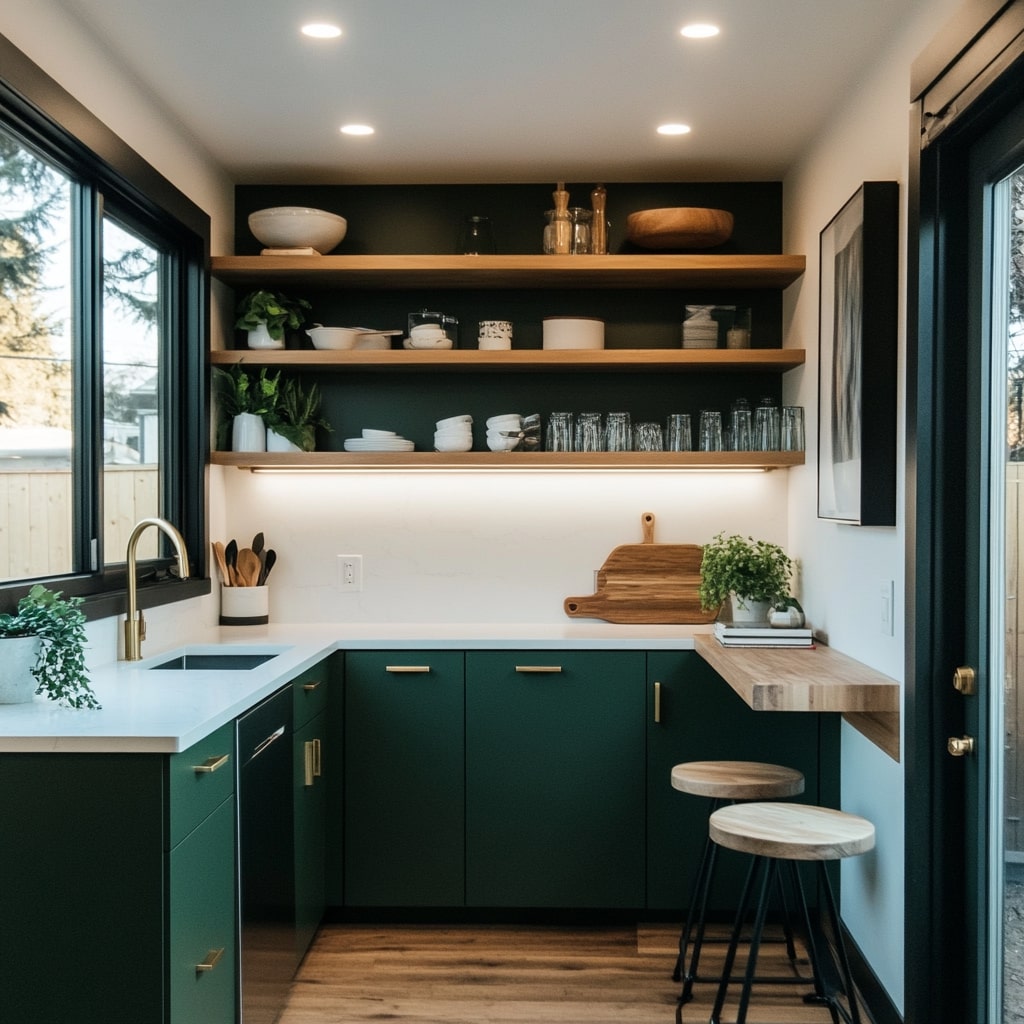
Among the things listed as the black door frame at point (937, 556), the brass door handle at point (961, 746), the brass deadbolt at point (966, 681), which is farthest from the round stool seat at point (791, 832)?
the brass deadbolt at point (966, 681)

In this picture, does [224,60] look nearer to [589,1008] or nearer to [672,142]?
[672,142]

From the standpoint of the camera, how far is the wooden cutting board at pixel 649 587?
389 cm

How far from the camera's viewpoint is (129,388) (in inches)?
128

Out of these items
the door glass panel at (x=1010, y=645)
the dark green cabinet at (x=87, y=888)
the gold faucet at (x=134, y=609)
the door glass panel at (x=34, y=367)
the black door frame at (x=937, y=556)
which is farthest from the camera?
the gold faucet at (x=134, y=609)

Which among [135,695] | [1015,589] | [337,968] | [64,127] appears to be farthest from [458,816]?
[64,127]

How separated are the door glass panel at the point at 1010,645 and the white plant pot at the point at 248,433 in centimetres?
243

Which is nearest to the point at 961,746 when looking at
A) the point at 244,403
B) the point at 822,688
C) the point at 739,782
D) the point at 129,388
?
the point at 822,688

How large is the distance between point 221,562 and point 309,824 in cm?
107

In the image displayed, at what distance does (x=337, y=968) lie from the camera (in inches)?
126

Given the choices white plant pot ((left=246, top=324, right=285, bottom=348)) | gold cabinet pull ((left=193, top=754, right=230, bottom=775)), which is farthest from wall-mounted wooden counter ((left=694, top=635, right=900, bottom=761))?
white plant pot ((left=246, top=324, right=285, bottom=348))

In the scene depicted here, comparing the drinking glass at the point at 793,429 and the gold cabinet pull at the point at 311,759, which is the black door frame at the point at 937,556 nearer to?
the drinking glass at the point at 793,429

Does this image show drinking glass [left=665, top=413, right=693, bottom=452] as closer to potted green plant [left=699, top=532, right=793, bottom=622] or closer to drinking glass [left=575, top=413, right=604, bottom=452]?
drinking glass [left=575, top=413, right=604, bottom=452]

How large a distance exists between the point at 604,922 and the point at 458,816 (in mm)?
594

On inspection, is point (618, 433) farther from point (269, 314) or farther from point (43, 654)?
point (43, 654)
